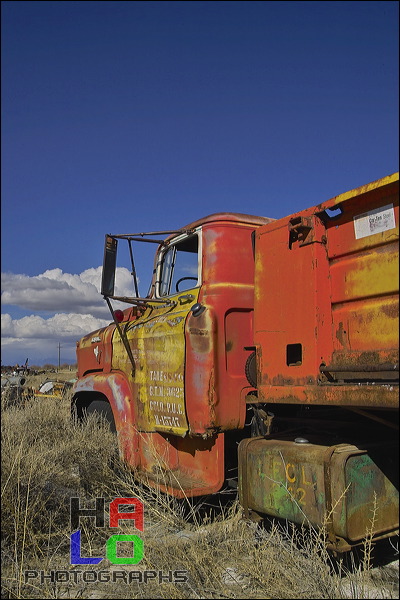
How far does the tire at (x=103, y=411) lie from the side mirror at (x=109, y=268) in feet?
5.10

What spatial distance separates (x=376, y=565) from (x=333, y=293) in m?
1.77

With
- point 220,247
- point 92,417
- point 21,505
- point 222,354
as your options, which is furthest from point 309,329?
point 92,417

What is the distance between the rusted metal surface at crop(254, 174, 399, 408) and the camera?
261 centimetres

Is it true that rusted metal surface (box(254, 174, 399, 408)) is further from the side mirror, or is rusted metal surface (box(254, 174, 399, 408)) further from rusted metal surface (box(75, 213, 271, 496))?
the side mirror

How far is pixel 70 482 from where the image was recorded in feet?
13.4

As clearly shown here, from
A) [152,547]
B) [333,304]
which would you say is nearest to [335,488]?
[333,304]

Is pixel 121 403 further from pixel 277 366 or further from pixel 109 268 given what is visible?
pixel 277 366

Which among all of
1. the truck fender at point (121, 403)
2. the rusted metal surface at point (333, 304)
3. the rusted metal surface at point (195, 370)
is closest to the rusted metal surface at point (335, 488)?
the rusted metal surface at point (333, 304)

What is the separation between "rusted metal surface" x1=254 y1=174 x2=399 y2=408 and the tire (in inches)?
91.8

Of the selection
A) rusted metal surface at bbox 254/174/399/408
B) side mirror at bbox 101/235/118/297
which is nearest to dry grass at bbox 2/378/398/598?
rusted metal surface at bbox 254/174/399/408

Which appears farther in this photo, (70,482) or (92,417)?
(92,417)

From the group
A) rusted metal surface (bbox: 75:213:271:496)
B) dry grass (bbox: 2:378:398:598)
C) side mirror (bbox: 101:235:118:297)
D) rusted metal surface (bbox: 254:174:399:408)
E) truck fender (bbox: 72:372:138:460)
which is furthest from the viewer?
truck fender (bbox: 72:372:138:460)

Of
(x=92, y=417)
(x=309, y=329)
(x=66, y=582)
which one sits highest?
(x=309, y=329)

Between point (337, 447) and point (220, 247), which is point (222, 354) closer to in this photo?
point (220, 247)
